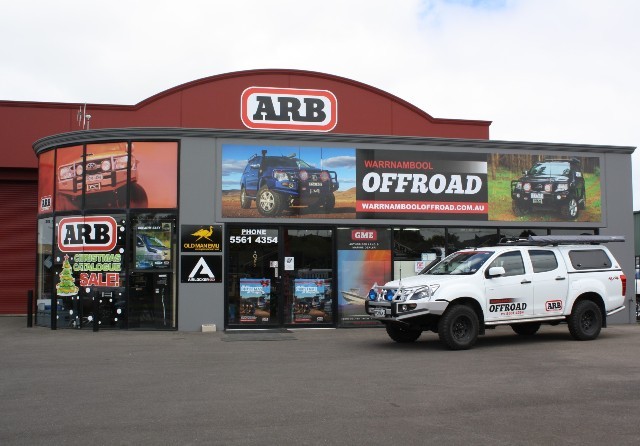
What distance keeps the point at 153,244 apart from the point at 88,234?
1669 millimetres

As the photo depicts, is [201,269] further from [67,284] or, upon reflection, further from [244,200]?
[67,284]

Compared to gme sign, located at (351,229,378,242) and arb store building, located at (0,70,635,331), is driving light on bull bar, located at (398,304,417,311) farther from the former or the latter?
gme sign, located at (351,229,378,242)

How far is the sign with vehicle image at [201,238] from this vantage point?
16297mm

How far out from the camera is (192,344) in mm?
13531

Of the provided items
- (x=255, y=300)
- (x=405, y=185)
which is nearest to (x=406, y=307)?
(x=255, y=300)

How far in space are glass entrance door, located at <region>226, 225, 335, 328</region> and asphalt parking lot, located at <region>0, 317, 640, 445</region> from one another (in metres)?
2.90

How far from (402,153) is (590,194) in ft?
18.7

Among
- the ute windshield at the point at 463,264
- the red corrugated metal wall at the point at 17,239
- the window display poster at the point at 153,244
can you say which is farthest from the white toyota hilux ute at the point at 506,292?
the red corrugated metal wall at the point at 17,239

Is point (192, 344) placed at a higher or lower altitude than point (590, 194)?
lower

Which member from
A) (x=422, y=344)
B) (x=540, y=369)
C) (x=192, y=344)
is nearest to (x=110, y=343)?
(x=192, y=344)

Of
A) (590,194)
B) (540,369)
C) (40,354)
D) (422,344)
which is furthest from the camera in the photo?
(590,194)

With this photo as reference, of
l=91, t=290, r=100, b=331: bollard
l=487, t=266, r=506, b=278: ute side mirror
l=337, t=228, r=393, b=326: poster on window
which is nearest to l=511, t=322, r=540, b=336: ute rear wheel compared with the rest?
l=487, t=266, r=506, b=278: ute side mirror

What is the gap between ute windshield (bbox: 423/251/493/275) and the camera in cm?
1297

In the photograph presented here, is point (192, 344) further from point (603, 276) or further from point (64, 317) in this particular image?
point (603, 276)
